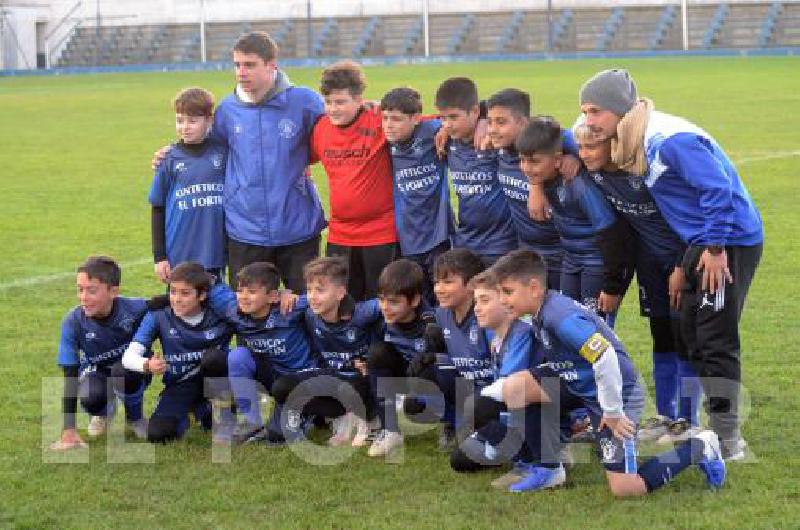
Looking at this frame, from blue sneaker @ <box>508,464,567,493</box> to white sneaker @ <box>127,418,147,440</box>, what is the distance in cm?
200

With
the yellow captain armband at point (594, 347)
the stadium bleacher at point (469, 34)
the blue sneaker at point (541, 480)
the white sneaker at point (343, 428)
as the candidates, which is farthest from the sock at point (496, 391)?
the stadium bleacher at point (469, 34)

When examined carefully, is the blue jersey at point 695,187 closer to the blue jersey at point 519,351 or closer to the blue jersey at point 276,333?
the blue jersey at point 519,351

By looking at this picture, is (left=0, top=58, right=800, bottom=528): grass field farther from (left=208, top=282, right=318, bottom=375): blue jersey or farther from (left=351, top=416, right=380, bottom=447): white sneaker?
(left=208, top=282, right=318, bottom=375): blue jersey

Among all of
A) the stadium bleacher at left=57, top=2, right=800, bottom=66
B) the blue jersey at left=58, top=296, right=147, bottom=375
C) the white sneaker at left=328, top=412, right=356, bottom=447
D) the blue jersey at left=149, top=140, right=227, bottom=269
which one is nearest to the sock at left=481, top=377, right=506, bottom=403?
the white sneaker at left=328, top=412, right=356, bottom=447

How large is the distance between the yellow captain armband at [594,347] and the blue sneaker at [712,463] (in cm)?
61

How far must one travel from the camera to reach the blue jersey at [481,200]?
22.6 feet

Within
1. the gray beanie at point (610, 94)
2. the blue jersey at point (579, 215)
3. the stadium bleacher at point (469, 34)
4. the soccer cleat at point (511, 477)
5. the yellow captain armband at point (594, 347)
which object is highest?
the stadium bleacher at point (469, 34)

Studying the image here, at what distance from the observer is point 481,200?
6926mm

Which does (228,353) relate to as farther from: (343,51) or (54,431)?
(343,51)

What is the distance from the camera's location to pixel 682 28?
46938 mm

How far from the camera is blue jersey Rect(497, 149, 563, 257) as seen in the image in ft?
21.9

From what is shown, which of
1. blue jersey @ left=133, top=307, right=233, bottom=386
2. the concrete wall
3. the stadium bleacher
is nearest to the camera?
blue jersey @ left=133, top=307, right=233, bottom=386

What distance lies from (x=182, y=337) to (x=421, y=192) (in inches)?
58.5

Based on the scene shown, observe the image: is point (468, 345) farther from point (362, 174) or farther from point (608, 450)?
point (362, 174)
